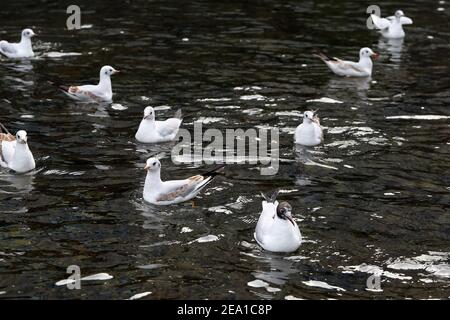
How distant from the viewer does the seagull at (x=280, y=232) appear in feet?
40.7

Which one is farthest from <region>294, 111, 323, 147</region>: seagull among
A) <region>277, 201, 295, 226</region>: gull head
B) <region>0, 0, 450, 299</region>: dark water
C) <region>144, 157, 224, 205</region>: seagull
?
<region>277, 201, 295, 226</region>: gull head

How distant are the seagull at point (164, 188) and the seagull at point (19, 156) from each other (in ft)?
8.38

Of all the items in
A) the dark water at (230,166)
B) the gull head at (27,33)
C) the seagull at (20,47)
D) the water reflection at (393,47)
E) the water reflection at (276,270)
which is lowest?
the water reflection at (276,270)

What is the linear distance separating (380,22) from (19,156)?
1483 cm

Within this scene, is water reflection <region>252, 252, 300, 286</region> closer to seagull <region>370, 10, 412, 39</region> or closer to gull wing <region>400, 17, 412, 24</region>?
seagull <region>370, 10, 412, 39</region>

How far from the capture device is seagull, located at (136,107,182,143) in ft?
57.1

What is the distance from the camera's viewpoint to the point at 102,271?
1186 cm

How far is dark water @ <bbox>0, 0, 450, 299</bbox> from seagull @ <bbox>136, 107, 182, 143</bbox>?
25cm

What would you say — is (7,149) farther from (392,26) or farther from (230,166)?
(392,26)

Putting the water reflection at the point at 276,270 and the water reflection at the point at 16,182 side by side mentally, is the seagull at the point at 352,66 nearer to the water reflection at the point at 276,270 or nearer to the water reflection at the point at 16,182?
the water reflection at the point at 16,182

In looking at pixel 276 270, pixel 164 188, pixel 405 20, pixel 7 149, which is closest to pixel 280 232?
pixel 276 270

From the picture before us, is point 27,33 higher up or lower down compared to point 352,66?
higher up

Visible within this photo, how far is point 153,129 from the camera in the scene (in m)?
17.5

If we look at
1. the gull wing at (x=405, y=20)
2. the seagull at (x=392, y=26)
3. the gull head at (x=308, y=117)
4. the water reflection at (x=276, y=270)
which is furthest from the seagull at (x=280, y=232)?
the gull wing at (x=405, y=20)
